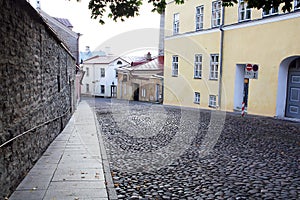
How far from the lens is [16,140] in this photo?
4.89 m

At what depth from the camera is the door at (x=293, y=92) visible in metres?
13.9

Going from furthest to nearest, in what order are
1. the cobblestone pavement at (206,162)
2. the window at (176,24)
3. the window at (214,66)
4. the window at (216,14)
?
the window at (176,24) < the window at (214,66) < the window at (216,14) < the cobblestone pavement at (206,162)

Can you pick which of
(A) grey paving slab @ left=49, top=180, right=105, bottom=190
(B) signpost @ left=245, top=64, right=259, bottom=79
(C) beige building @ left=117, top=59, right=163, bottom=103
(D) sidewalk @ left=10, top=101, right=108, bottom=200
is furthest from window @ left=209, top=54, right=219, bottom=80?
(A) grey paving slab @ left=49, top=180, right=105, bottom=190

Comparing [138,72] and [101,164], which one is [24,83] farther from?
[138,72]

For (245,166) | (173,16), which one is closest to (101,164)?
(245,166)

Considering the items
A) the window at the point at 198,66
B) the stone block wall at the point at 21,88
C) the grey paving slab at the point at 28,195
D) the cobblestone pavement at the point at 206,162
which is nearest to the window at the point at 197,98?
the window at the point at 198,66

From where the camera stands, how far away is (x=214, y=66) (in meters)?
19.0

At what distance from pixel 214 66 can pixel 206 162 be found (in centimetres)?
1309

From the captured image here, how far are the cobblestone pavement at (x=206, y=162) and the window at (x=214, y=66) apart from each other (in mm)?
7896

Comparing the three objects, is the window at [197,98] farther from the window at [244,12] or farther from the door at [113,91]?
the door at [113,91]

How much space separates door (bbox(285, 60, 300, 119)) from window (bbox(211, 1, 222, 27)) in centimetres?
602

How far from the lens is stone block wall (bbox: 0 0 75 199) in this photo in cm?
436

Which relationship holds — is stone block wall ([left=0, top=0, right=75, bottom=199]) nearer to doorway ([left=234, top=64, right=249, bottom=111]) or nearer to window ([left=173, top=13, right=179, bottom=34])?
doorway ([left=234, top=64, right=249, bottom=111])

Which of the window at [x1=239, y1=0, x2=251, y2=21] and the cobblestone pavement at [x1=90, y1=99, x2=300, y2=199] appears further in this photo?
the window at [x1=239, y1=0, x2=251, y2=21]
